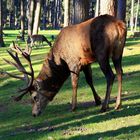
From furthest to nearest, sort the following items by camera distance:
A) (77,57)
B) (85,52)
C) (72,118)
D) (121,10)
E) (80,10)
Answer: (121,10) → (80,10) → (77,57) → (85,52) → (72,118)

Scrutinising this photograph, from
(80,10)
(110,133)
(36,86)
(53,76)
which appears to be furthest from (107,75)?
(80,10)

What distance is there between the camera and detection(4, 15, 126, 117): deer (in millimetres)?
11508

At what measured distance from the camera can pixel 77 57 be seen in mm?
12281

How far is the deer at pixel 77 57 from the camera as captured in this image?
11508mm

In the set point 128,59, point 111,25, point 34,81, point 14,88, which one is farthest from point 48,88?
point 128,59

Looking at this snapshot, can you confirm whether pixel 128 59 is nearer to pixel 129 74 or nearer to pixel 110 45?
pixel 129 74

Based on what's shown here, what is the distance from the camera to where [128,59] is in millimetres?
24391

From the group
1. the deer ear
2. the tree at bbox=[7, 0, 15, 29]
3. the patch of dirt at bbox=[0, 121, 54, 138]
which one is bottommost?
the tree at bbox=[7, 0, 15, 29]

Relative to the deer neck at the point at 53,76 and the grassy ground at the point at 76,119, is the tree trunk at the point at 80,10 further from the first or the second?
the deer neck at the point at 53,76

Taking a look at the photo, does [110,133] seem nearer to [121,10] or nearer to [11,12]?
[121,10]

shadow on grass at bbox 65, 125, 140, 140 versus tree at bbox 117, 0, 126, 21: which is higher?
shadow on grass at bbox 65, 125, 140, 140

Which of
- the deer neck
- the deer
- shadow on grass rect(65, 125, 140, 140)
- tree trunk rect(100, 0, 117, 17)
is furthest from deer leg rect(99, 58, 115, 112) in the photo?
tree trunk rect(100, 0, 117, 17)

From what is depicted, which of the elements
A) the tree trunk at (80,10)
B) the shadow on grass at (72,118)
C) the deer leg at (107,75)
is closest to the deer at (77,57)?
the deer leg at (107,75)

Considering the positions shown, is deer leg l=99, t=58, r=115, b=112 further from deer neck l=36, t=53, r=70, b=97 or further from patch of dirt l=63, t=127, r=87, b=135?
patch of dirt l=63, t=127, r=87, b=135
